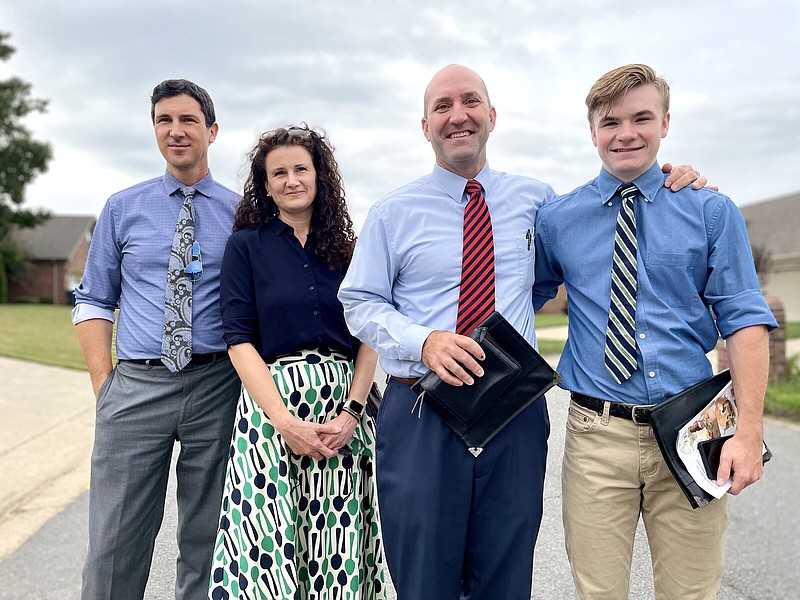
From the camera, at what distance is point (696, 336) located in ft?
7.91

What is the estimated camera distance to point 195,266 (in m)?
2.87

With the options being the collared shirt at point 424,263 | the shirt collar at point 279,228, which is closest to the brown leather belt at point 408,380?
the collared shirt at point 424,263

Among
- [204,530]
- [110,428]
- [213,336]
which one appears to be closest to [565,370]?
[213,336]

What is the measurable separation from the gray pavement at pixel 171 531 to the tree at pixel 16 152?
106 ft

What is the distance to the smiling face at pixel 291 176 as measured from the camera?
8.79ft

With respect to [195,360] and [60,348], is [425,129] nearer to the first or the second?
[195,360]

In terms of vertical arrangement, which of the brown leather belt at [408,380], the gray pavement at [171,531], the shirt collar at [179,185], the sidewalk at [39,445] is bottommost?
the sidewalk at [39,445]

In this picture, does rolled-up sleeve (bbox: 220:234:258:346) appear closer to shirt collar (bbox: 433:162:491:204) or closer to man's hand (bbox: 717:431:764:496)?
shirt collar (bbox: 433:162:491:204)

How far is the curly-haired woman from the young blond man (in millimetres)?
863

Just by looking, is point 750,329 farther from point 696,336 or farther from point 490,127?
point 490,127

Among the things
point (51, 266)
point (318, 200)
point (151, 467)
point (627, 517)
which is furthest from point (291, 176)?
point (51, 266)

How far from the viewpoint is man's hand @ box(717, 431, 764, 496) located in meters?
2.22

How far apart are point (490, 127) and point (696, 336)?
1.09 meters

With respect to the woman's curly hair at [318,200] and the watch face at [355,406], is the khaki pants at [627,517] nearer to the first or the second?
the watch face at [355,406]
